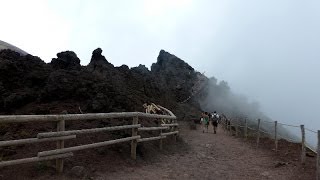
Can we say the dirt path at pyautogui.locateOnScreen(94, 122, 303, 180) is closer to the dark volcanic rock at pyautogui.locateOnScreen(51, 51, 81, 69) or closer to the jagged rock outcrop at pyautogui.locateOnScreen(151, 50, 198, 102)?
the dark volcanic rock at pyautogui.locateOnScreen(51, 51, 81, 69)

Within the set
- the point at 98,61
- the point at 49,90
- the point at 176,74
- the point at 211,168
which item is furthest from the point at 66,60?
the point at 176,74

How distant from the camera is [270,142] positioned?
21.7m

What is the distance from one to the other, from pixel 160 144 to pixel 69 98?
3914mm

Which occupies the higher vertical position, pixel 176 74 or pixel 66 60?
pixel 176 74

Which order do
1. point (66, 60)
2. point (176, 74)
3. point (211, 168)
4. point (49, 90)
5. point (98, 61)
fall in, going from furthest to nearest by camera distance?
point (176, 74) → point (98, 61) → point (66, 60) → point (49, 90) → point (211, 168)

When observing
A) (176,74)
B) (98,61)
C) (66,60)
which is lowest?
(66,60)

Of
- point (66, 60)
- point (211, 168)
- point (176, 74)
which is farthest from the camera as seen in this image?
point (176, 74)

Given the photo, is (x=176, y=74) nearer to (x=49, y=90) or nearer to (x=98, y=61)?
(x=98, y=61)

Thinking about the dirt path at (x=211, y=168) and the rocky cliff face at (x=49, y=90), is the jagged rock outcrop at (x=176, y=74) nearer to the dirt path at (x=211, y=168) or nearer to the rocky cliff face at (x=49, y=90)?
the dirt path at (x=211, y=168)

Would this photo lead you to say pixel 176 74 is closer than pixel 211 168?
No

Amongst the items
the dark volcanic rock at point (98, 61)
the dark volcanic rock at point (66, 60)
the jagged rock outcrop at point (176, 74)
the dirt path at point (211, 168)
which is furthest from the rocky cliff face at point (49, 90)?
the jagged rock outcrop at point (176, 74)

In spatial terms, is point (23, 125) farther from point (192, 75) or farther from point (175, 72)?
point (192, 75)

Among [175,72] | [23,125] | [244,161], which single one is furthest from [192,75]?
[23,125]

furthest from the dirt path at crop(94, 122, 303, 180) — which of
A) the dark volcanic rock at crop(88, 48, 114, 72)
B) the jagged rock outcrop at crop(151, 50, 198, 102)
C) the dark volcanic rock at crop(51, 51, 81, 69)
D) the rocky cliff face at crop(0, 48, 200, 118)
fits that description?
the jagged rock outcrop at crop(151, 50, 198, 102)
